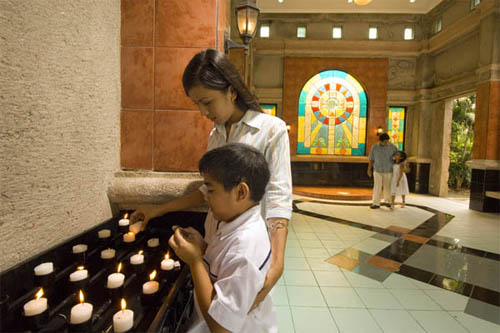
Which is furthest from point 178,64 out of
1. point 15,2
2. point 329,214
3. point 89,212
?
point 329,214

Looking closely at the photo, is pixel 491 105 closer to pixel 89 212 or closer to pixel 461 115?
pixel 461 115

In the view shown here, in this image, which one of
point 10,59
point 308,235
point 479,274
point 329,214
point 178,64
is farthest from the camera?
point 329,214

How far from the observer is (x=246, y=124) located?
121 centimetres

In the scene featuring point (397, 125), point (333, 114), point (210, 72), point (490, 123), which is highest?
point (333, 114)

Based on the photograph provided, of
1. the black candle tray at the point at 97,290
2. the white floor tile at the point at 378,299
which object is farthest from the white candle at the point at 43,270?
the white floor tile at the point at 378,299

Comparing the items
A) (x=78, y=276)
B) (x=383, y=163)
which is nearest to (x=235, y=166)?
(x=78, y=276)

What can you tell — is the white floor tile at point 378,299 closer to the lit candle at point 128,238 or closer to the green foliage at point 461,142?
the lit candle at point 128,238

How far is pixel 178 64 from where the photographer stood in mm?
1665

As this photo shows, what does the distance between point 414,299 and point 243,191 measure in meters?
2.69

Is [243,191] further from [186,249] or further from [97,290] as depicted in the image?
[97,290]

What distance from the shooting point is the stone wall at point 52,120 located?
901mm

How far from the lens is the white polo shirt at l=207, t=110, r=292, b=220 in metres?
1.11

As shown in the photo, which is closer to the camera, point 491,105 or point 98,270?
point 98,270

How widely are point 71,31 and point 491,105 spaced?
8.96 m
